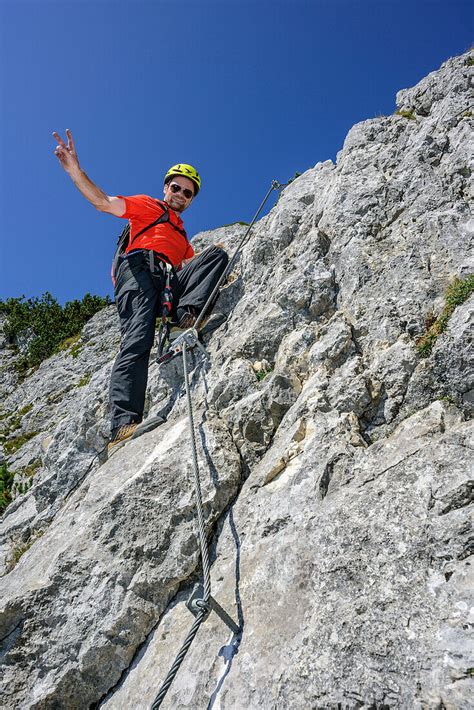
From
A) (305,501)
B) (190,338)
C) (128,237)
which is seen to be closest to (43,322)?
(128,237)

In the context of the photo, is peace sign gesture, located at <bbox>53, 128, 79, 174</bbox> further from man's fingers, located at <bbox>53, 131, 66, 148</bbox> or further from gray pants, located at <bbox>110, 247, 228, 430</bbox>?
gray pants, located at <bbox>110, 247, 228, 430</bbox>

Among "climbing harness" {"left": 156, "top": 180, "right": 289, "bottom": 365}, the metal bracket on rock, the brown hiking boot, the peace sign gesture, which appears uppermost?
the peace sign gesture

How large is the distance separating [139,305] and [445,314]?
591cm

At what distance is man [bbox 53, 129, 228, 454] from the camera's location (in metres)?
8.19

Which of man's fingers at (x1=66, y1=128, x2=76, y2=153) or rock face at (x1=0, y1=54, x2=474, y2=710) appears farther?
man's fingers at (x1=66, y1=128, x2=76, y2=153)

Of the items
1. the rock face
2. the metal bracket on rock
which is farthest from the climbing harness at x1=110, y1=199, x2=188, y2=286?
the metal bracket on rock

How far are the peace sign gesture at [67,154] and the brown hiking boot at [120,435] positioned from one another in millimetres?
4984

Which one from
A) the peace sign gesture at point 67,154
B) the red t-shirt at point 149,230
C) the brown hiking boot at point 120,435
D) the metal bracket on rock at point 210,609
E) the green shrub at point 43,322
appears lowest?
the metal bracket on rock at point 210,609

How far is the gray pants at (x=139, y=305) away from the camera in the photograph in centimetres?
812

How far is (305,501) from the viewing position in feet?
14.9

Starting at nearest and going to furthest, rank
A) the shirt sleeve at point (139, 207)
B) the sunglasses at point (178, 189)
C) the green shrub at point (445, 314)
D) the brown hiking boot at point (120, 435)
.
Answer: the green shrub at point (445, 314) → the brown hiking boot at point (120, 435) → the shirt sleeve at point (139, 207) → the sunglasses at point (178, 189)

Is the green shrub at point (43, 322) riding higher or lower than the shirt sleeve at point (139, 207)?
higher

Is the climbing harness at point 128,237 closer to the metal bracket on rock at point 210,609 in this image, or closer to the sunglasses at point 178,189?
the sunglasses at point 178,189

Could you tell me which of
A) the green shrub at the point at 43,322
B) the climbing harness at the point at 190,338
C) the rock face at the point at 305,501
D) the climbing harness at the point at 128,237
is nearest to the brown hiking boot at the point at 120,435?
the rock face at the point at 305,501
